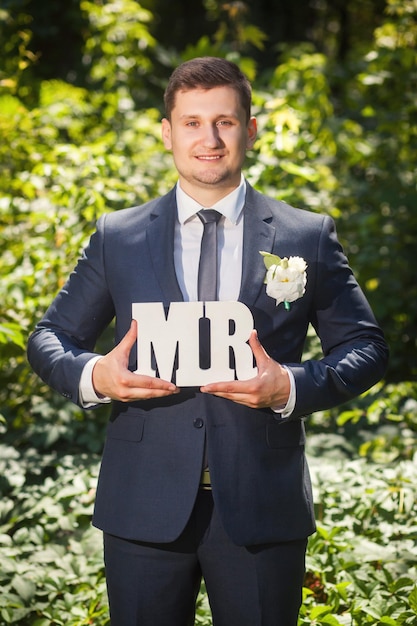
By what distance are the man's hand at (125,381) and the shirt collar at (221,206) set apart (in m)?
0.35

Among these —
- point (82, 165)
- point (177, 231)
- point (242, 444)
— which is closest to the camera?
point (242, 444)

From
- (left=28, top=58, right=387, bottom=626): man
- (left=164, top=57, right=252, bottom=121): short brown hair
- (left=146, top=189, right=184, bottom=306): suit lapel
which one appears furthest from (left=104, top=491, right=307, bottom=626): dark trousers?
(left=164, top=57, right=252, bottom=121): short brown hair

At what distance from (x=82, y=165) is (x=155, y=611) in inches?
101

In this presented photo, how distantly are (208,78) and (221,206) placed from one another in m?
0.30

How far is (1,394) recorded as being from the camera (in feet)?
13.4

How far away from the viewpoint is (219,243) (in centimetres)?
206

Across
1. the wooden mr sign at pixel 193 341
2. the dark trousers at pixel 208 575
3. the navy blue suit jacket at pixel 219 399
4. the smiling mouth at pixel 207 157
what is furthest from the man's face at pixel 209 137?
the dark trousers at pixel 208 575

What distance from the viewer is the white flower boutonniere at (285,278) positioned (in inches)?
75.0

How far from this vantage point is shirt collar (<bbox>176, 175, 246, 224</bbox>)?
6.80ft

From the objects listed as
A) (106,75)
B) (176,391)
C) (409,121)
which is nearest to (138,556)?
(176,391)

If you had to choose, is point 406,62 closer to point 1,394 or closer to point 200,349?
point 1,394

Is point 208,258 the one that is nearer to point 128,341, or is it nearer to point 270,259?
point 270,259

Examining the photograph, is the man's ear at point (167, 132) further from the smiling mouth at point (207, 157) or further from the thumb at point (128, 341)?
the thumb at point (128, 341)

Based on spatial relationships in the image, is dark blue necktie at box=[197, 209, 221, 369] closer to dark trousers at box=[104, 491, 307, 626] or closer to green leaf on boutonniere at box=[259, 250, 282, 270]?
green leaf on boutonniere at box=[259, 250, 282, 270]
